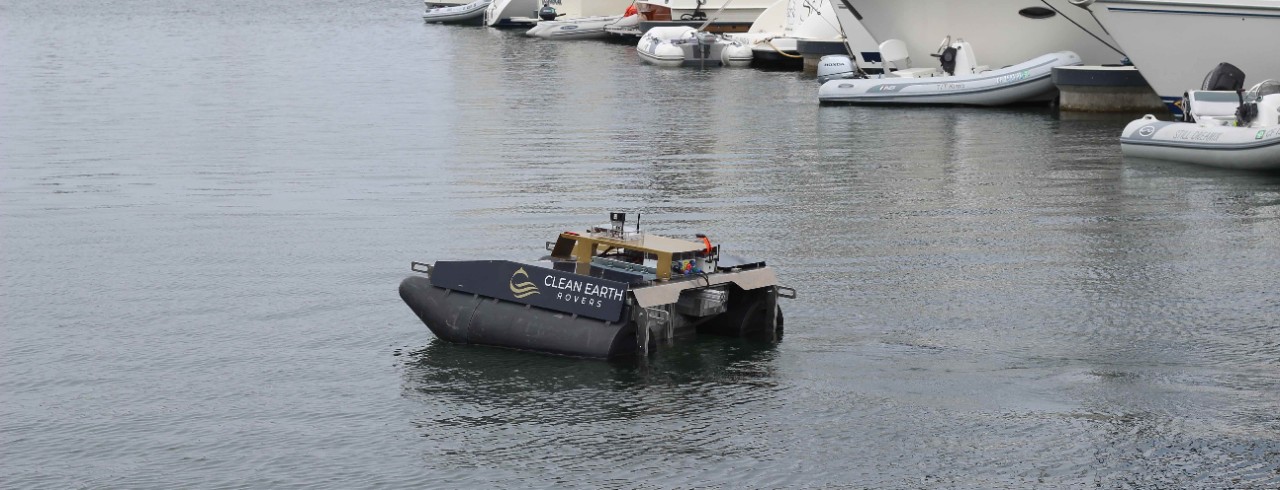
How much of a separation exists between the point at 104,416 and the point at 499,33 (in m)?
84.4

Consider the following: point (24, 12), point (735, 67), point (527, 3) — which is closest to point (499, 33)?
point (527, 3)

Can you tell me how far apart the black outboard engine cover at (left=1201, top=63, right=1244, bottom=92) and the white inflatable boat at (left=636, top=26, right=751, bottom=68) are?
105 feet

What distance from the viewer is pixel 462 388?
18.6 m

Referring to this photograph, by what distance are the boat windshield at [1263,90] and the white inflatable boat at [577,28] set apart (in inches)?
2207

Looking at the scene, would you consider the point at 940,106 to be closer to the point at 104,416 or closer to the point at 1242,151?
the point at 1242,151

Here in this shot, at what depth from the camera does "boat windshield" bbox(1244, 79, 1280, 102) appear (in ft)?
117

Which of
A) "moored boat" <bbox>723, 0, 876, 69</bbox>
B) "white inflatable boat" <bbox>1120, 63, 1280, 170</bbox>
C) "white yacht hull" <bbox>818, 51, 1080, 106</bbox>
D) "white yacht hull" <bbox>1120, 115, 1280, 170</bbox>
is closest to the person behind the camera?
"white yacht hull" <bbox>1120, 115, 1280, 170</bbox>

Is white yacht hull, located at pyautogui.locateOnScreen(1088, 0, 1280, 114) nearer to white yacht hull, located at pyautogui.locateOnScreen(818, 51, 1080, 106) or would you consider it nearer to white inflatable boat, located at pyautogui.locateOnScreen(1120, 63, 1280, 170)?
white inflatable boat, located at pyautogui.locateOnScreen(1120, 63, 1280, 170)

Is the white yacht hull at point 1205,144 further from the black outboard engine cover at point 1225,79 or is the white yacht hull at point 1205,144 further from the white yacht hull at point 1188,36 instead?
the white yacht hull at point 1188,36

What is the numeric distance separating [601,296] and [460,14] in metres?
96.2

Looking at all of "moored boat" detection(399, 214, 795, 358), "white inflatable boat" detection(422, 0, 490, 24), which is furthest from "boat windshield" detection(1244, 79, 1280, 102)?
"white inflatable boat" detection(422, 0, 490, 24)

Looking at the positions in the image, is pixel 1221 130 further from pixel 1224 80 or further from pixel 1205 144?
pixel 1224 80

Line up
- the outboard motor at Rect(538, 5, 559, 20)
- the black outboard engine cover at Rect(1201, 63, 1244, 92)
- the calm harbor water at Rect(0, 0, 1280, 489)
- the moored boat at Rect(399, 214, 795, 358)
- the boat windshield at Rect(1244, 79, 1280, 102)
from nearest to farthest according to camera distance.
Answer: the calm harbor water at Rect(0, 0, 1280, 489) < the moored boat at Rect(399, 214, 795, 358) < the boat windshield at Rect(1244, 79, 1280, 102) < the black outboard engine cover at Rect(1201, 63, 1244, 92) < the outboard motor at Rect(538, 5, 559, 20)

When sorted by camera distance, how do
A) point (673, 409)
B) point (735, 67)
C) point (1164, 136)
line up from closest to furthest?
point (673, 409) < point (1164, 136) < point (735, 67)
